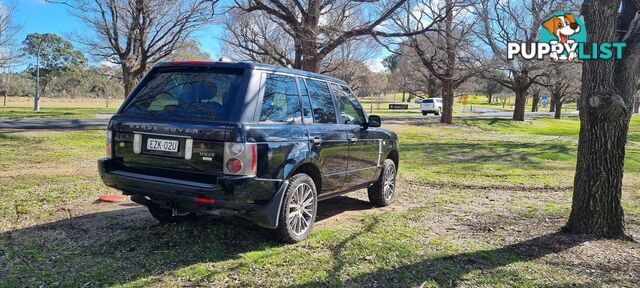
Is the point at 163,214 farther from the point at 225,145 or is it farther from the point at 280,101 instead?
the point at 280,101

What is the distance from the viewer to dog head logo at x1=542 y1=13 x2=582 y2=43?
683 inches

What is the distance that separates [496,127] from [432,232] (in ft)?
92.4

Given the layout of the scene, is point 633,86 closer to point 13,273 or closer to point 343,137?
point 343,137

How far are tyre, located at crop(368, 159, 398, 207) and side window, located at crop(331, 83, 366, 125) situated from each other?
0.93 m

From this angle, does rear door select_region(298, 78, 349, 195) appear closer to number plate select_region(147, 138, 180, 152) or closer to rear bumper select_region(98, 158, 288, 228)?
rear bumper select_region(98, 158, 288, 228)

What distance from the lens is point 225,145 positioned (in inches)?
159

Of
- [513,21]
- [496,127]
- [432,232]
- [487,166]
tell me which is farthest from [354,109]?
[496,127]

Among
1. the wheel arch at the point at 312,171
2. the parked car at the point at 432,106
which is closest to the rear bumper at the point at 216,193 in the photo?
the wheel arch at the point at 312,171

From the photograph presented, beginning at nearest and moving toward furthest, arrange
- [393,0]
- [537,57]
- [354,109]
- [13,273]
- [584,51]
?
[13,273] < [584,51] < [354,109] < [393,0] < [537,57]

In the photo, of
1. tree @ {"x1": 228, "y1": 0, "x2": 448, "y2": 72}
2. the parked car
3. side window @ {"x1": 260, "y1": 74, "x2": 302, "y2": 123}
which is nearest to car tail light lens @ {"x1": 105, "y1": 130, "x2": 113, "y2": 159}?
side window @ {"x1": 260, "y1": 74, "x2": 302, "y2": 123}

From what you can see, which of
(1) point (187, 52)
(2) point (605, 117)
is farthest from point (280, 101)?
(1) point (187, 52)

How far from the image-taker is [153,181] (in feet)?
14.2

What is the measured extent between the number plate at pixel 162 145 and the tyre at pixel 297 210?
112 cm

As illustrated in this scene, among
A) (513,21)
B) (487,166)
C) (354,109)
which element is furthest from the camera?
(513,21)
